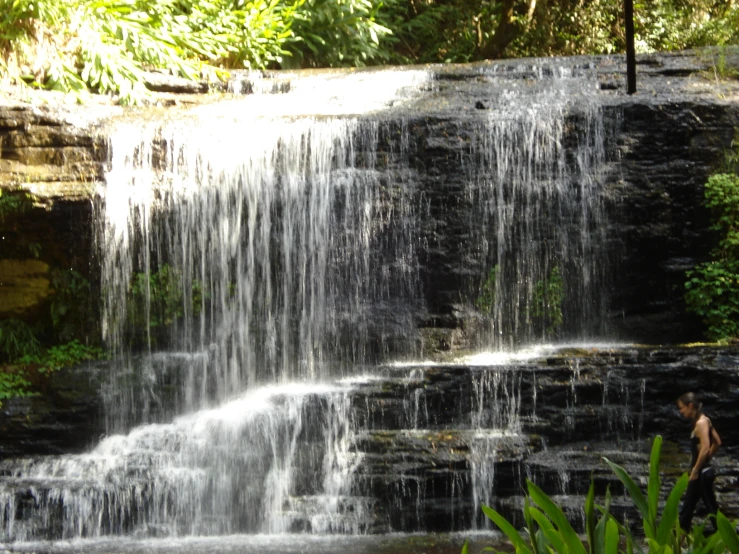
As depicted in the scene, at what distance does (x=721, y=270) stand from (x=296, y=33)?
337 inches

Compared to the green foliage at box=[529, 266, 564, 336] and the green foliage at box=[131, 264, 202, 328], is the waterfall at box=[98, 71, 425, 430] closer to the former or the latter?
the green foliage at box=[131, 264, 202, 328]

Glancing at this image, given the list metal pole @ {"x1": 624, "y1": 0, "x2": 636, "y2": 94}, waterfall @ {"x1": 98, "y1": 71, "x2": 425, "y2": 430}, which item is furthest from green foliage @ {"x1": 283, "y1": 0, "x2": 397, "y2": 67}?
metal pole @ {"x1": 624, "y1": 0, "x2": 636, "y2": 94}

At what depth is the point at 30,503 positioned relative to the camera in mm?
8117

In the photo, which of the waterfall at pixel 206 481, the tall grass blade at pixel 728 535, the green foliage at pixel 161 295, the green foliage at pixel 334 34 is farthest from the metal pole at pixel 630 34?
the green foliage at pixel 334 34

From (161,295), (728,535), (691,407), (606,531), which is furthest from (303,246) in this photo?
(728,535)

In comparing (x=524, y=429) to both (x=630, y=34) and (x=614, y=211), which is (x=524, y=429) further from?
(x=630, y=34)

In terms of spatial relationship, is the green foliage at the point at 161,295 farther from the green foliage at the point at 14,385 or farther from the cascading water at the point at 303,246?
the green foliage at the point at 14,385

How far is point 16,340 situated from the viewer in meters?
10.6

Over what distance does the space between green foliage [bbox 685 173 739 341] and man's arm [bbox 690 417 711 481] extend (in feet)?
12.2

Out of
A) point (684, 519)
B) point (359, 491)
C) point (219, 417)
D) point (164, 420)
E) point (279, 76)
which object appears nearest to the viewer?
point (684, 519)

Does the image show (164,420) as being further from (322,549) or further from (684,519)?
(684,519)

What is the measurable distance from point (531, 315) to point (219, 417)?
13.2 feet

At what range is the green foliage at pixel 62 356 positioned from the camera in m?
10.3

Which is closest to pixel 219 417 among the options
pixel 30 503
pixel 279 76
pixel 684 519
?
pixel 30 503
